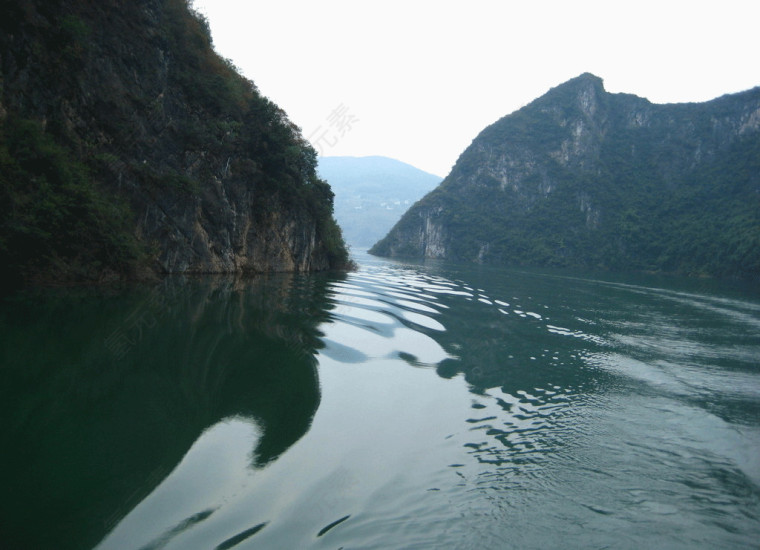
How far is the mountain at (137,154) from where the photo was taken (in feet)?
45.9

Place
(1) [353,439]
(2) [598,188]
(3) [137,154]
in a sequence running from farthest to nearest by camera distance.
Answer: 1. (2) [598,188]
2. (3) [137,154]
3. (1) [353,439]

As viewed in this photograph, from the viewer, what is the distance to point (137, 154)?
20.3 metres

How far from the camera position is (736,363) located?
1040 cm

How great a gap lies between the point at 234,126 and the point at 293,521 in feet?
88.9

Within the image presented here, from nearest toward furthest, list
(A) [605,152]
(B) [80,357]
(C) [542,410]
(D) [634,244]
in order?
(C) [542,410], (B) [80,357], (D) [634,244], (A) [605,152]

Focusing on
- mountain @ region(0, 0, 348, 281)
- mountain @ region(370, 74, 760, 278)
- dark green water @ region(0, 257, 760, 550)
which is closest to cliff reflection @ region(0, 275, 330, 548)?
dark green water @ region(0, 257, 760, 550)

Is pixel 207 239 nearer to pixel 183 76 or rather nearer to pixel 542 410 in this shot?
pixel 183 76

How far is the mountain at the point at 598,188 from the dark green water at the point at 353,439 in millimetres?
84122

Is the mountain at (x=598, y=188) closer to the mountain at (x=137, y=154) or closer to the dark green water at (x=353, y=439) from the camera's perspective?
the mountain at (x=137, y=154)

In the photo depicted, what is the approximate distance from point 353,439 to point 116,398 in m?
2.97

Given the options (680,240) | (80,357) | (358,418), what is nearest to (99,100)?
(80,357)

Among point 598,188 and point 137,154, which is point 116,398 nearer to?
point 137,154

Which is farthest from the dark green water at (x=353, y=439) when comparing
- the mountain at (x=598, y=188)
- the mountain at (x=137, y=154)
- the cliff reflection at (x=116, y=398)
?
the mountain at (x=598, y=188)

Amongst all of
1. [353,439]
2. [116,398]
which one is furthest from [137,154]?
[353,439]
